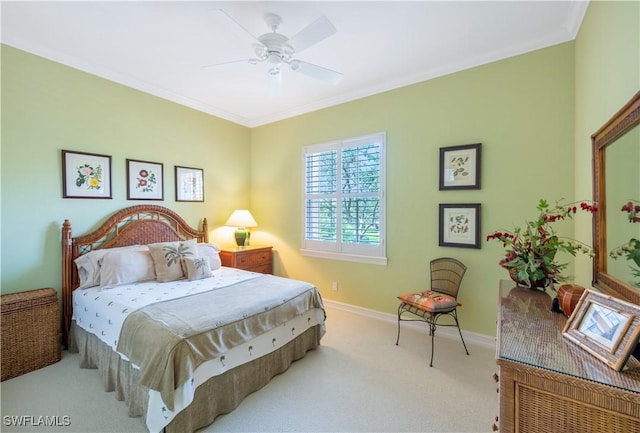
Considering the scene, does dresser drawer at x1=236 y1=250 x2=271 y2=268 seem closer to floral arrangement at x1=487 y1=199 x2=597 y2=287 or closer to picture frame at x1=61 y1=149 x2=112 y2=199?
picture frame at x1=61 y1=149 x2=112 y2=199

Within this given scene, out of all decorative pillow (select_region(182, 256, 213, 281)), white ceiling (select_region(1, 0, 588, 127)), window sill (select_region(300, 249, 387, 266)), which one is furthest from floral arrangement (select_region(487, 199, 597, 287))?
decorative pillow (select_region(182, 256, 213, 281))

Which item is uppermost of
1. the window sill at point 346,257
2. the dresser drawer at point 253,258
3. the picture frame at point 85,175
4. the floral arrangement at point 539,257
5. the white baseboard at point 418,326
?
the picture frame at point 85,175

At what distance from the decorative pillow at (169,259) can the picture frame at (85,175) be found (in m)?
0.84

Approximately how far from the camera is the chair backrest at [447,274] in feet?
9.41

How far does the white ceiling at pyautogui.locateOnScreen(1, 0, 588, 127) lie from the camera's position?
2125 millimetres

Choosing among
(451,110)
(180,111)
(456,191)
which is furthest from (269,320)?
(180,111)

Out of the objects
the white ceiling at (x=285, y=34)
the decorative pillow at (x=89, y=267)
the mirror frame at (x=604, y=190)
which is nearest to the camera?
the mirror frame at (x=604, y=190)

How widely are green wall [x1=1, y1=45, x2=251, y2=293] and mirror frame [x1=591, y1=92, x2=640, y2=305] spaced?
4.10 meters

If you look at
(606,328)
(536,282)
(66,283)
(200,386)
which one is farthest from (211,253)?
(606,328)

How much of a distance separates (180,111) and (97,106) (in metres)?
0.93

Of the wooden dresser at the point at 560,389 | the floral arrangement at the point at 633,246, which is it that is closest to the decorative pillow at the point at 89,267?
the wooden dresser at the point at 560,389

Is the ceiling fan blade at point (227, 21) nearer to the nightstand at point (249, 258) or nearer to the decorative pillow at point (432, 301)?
the decorative pillow at point (432, 301)

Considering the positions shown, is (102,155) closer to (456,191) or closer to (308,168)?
(308,168)

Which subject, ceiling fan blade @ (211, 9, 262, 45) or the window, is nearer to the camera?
ceiling fan blade @ (211, 9, 262, 45)
